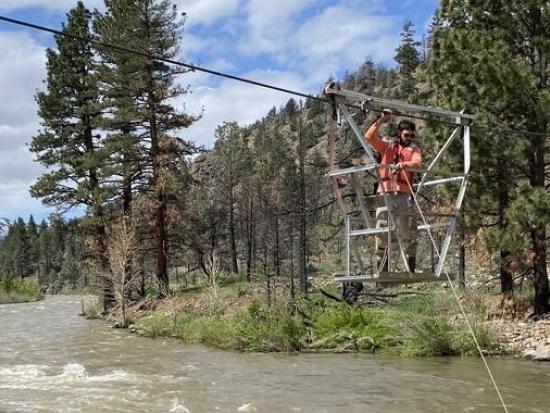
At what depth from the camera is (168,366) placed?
18.8 meters

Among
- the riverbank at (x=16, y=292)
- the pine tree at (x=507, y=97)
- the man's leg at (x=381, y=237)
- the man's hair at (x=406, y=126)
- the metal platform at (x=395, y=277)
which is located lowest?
the riverbank at (x=16, y=292)

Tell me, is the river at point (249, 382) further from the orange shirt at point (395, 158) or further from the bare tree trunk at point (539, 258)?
the orange shirt at point (395, 158)

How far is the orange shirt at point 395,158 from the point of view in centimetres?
814

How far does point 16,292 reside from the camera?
56.1 meters

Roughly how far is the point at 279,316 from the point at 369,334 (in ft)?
10.1

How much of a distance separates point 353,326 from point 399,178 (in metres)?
14.4

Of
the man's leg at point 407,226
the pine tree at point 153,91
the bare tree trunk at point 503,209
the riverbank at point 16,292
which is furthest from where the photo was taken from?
the riverbank at point 16,292

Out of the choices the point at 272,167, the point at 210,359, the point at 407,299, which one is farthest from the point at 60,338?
the point at 272,167

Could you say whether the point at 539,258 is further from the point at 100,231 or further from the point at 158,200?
the point at 100,231

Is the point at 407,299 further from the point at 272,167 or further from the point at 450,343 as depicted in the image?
the point at 272,167

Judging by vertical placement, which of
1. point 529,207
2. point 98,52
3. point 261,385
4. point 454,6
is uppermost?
point 98,52

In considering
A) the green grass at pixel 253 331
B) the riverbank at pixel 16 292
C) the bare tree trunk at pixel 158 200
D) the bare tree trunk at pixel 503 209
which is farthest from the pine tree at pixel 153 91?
the riverbank at pixel 16 292

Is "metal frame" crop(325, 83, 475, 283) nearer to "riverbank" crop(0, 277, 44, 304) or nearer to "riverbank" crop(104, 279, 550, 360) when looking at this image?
"riverbank" crop(104, 279, 550, 360)

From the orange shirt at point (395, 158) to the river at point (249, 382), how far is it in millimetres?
6288
